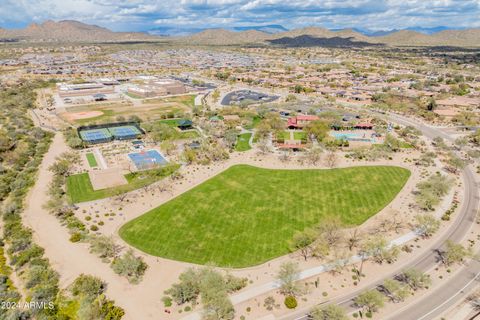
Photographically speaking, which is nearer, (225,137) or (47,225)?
(47,225)

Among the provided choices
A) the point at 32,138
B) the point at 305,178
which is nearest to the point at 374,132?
the point at 305,178

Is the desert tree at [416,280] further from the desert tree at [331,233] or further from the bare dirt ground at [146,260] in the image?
the desert tree at [331,233]

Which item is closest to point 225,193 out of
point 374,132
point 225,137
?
point 225,137

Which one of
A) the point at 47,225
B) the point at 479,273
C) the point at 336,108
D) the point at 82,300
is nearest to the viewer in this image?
the point at 82,300

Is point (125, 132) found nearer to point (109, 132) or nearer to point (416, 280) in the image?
point (109, 132)

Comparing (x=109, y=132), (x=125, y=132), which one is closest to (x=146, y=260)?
(x=125, y=132)

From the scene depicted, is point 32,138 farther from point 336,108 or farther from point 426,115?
point 426,115

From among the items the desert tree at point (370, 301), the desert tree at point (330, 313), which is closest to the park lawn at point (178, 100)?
the desert tree at point (370, 301)

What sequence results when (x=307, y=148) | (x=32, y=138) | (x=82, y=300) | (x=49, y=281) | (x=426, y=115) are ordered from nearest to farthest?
(x=82, y=300)
(x=49, y=281)
(x=307, y=148)
(x=32, y=138)
(x=426, y=115)
